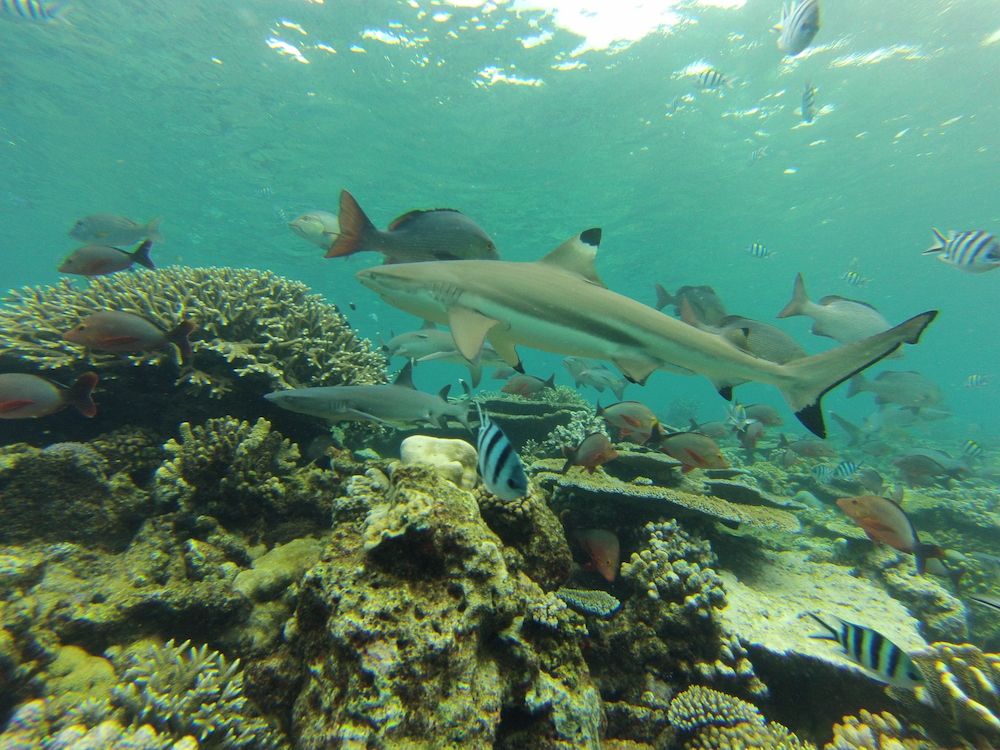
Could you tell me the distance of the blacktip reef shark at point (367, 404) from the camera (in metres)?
4.63

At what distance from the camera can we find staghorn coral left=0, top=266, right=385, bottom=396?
4703 mm

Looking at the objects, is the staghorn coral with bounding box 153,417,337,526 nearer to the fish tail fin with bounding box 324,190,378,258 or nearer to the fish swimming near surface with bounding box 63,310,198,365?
the fish swimming near surface with bounding box 63,310,198,365

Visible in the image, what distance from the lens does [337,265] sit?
3841 centimetres

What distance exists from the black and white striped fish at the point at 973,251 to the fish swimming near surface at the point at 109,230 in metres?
15.1

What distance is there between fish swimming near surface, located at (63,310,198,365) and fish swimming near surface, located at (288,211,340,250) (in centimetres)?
442

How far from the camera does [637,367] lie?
391 cm

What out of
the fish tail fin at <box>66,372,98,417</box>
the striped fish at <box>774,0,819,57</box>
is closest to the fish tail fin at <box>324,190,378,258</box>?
the fish tail fin at <box>66,372,98,417</box>

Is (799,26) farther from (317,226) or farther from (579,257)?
(317,226)


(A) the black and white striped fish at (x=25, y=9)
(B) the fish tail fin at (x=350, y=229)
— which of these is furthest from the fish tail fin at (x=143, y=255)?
(A) the black and white striped fish at (x=25, y=9)

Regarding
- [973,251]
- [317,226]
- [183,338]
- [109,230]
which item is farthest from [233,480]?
[973,251]

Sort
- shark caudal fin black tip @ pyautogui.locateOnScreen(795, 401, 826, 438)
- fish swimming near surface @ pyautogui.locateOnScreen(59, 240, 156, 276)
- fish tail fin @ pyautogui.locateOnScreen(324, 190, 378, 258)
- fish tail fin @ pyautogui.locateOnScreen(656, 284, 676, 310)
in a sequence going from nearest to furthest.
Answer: shark caudal fin black tip @ pyautogui.locateOnScreen(795, 401, 826, 438) → fish tail fin @ pyautogui.locateOnScreen(324, 190, 378, 258) → fish swimming near surface @ pyautogui.locateOnScreen(59, 240, 156, 276) → fish tail fin @ pyautogui.locateOnScreen(656, 284, 676, 310)

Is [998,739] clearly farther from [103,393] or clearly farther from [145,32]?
[145,32]

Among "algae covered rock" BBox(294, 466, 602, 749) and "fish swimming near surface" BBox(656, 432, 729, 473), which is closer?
"algae covered rock" BBox(294, 466, 602, 749)

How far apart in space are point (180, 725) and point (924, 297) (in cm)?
9362
